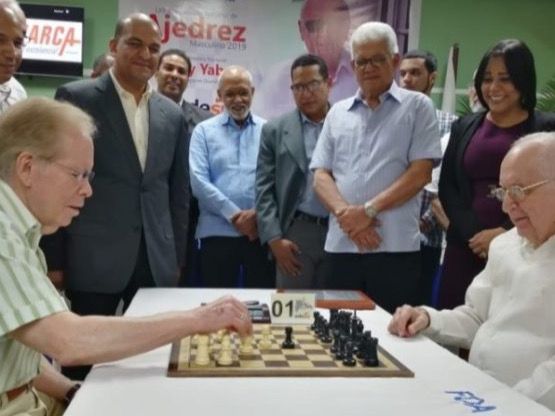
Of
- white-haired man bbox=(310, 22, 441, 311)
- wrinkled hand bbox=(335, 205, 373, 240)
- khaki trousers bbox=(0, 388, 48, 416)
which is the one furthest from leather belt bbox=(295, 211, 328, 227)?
khaki trousers bbox=(0, 388, 48, 416)

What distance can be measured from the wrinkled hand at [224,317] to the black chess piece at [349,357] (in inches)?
9.9

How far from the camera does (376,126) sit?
3.22 meters

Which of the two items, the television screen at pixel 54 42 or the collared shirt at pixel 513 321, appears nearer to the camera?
the collared shirt at pixel 513 321

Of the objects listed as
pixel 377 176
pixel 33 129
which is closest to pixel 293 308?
pixel 33 129

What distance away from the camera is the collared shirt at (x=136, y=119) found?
3.00 m

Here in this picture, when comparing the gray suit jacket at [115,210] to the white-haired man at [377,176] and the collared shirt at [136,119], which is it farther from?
the white-haired man at [377,176]

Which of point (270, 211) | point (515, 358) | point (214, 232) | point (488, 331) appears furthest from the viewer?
point (214, 232)

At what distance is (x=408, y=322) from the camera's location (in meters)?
2.07

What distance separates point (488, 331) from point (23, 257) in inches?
52.0

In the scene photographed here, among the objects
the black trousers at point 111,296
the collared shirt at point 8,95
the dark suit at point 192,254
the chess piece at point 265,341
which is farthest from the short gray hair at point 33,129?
the dark suit at point 192,254

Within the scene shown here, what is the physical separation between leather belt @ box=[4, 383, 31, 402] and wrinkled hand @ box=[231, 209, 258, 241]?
236 cm

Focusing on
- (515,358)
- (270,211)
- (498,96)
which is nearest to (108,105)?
(270,211)

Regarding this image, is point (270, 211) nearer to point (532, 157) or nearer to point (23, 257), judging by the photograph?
point (532, 157)

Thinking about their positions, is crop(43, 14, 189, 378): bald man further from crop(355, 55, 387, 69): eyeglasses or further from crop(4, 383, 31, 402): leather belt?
crop(4, 383, 31, 402): leather belt
